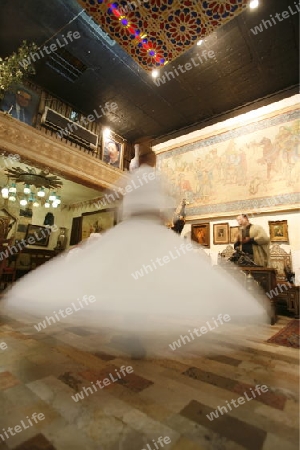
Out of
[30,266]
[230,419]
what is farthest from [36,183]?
[230,419]

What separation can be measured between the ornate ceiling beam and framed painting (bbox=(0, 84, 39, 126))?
2.16 ft

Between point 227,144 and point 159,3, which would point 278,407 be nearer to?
point 159,3

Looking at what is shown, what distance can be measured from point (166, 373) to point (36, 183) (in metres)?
7.06

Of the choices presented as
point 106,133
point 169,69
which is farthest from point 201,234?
point 106,133

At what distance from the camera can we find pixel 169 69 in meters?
6.15

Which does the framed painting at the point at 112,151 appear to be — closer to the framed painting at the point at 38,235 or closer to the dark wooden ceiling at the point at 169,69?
the dark wooden ceiling at the point at 169,69

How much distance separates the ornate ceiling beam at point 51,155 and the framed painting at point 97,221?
1.81m

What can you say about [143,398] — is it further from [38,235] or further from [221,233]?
[38,235]

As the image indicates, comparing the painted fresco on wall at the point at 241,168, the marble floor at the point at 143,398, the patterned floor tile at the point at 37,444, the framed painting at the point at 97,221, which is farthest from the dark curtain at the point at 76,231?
the patterned floor tile at the point at 37,444

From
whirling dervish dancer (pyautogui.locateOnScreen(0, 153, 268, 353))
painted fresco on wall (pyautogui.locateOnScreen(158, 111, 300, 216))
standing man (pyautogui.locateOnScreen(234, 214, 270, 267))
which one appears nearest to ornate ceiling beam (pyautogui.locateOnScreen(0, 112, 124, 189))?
painted fresco on wall (pyautogui.locateOnScreen(158, 111, 300, 216))

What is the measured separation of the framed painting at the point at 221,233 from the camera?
20.9ft

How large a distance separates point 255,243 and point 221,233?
1890 mm

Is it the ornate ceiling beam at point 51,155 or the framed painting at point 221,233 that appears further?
the framed painting at point 221,233

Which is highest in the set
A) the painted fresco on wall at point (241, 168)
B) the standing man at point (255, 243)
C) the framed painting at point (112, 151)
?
the framed painting at point (112, 151)
